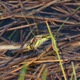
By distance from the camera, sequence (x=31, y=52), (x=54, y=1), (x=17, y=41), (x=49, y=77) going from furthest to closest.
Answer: (x=54, y=1)
(x=17, y=41)
(x=31, y=52)
(x=49, y=77)

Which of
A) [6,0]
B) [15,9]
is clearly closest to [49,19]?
[15,9]

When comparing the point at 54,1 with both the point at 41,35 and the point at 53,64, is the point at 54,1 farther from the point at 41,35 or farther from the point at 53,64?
the point at 53,64

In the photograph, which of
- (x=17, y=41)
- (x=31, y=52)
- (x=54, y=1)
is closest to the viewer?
(x=31, y=52)

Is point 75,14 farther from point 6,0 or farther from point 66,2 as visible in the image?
point 6,0

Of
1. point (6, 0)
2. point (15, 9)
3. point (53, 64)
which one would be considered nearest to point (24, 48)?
point (53, 64)

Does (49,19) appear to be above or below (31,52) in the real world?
above

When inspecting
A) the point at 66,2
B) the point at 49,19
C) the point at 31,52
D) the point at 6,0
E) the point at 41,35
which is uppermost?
the point at 6,0

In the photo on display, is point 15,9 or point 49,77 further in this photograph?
point 15,9

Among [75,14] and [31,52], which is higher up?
[75,14]

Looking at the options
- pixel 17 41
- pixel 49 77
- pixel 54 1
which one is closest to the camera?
pixel 49 77
